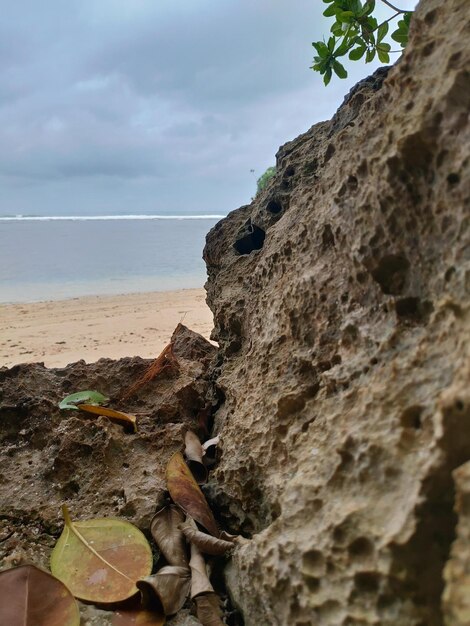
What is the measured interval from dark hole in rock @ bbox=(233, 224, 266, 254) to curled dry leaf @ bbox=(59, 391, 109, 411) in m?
0.98

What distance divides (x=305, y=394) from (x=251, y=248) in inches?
46.8

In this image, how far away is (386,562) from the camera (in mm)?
844

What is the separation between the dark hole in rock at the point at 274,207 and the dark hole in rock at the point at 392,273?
3.63ft

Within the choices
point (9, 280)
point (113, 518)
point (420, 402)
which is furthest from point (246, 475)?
Result: point (9, 280)

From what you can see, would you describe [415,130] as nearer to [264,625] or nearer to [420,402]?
[420,402]

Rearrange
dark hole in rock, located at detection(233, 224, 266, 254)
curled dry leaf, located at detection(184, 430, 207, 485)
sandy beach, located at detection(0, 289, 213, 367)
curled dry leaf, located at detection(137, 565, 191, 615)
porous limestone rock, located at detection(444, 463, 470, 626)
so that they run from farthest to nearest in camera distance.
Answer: sandy beach, located at detection(0, 289, 213, 367), dark hole in rock, located at detection(233, 224, 266, 254), curled dry leaf, located at detection(184, 430, 207, 485), curled dry leaf, located at detection(137, 565, 191, 615), porous limestone rock, located at detection(444, 463, 470, 626)

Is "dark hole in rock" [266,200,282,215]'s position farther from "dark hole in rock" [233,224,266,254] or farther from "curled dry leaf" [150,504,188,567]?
"curled dry leaf" [150,504,188,567]

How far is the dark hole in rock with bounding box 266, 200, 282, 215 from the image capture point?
2.24 meters

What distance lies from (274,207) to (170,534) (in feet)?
4.76

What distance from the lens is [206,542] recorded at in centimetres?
141

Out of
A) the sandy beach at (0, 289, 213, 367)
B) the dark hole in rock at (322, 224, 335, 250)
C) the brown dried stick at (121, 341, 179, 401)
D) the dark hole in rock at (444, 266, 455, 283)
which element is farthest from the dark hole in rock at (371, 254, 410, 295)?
the sandy beach at (0, 289, 213, 367)

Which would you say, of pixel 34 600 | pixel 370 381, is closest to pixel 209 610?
pixel 34 600

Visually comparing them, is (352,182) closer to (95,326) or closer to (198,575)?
(198,575)

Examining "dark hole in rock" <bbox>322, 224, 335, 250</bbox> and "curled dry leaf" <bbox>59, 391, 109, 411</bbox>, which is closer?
"dark hole in rock" <bbox>322, 224, 335, 250</bbox>
